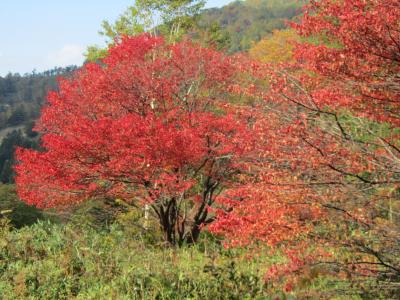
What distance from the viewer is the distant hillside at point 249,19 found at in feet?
262

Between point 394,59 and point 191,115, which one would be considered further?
point 191,115

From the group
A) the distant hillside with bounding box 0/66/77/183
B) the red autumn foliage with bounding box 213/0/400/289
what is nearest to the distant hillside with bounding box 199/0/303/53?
the distant hillside with bounding box 0/66/77/183

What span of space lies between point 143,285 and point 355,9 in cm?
511

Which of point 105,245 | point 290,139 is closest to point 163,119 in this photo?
point 105,245

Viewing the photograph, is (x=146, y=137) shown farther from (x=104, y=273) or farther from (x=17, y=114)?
(x=17, y=114)

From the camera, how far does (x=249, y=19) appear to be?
4444 inches

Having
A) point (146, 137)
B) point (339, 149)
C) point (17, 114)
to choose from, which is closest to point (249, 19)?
point (17, 114)

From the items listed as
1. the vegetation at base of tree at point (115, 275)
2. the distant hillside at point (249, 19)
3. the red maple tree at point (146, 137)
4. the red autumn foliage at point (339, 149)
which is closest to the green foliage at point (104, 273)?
the vegetation at base of tree at point (115, 275)

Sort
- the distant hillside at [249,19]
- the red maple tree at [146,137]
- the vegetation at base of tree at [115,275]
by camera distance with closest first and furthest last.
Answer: the vegetation at base of tree at [115,275]
the red maple tree at [146,137]
the distant hillside at [249,19]

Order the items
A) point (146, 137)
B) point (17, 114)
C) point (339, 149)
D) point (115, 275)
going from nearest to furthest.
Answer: point (339, 149) < point (115, 275) < point (146, 137) < point (17, 114)

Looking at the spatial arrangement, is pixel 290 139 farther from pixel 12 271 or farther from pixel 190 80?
pixel 190 80

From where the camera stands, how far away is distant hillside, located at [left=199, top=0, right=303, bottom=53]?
80.0 meters

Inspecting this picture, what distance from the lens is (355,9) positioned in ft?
20.9

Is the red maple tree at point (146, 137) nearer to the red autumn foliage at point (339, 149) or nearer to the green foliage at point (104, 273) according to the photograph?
the green foliage at point (104, 273)
